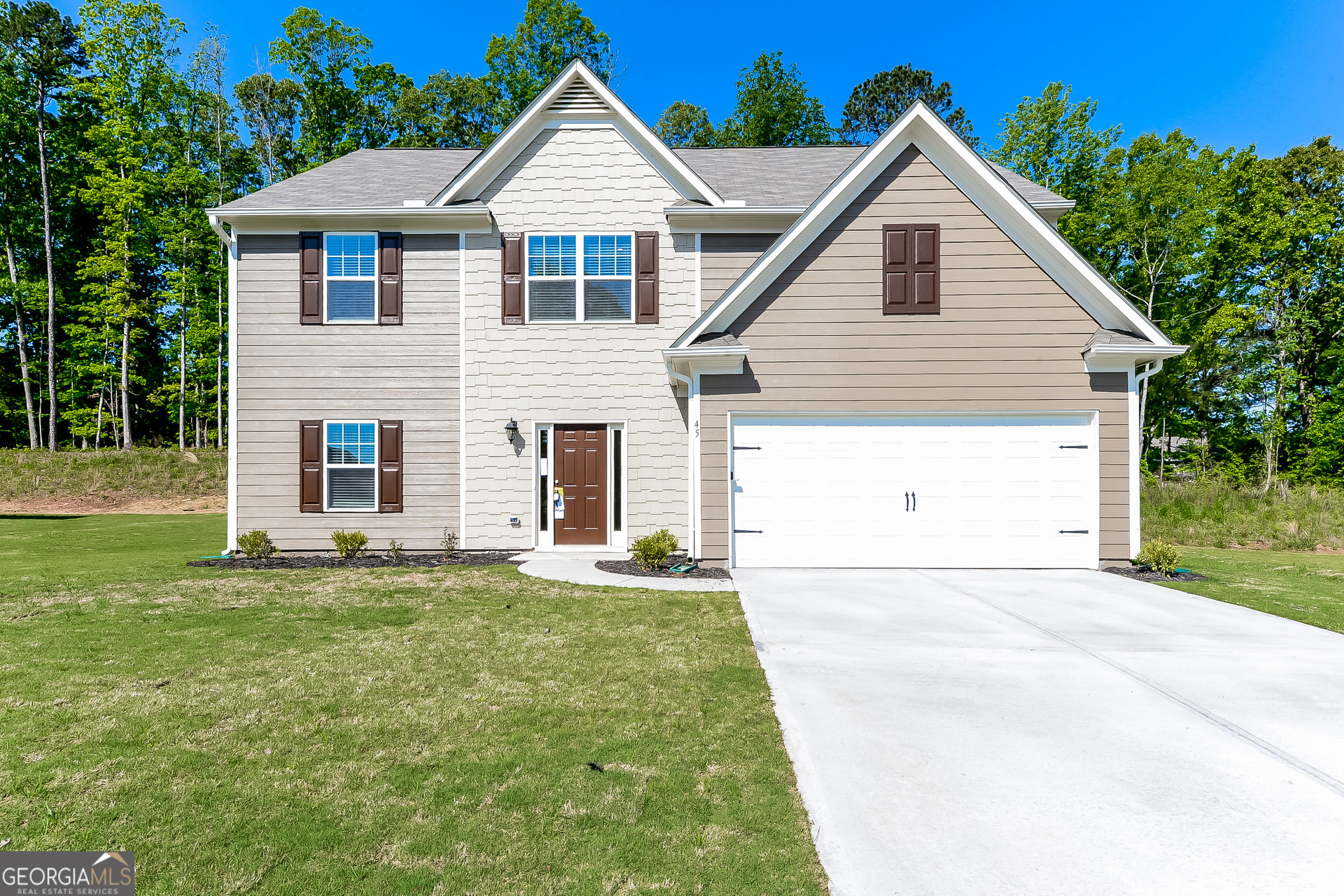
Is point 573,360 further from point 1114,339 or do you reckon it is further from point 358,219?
point 1114,339

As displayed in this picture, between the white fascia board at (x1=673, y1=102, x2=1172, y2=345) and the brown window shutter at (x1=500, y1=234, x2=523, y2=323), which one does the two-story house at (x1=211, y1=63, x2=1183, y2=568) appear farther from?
the white fascia board at (x1=673, y1=102, x2=1172, y2=345)

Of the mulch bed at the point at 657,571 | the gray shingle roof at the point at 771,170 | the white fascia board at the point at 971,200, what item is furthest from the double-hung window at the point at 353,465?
the gray shingle roof at the point at 771,170

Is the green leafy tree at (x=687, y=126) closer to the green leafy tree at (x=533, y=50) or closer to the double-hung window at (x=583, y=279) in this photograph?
the green leafy tree at (x=533, y=50)

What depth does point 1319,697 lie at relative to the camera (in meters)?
4.34

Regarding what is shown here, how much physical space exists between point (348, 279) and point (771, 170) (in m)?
8.38

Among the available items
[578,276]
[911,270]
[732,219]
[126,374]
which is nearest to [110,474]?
[126,374]

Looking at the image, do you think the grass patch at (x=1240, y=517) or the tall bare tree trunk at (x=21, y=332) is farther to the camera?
the tall bare tree trunk at (x=21, y=332)

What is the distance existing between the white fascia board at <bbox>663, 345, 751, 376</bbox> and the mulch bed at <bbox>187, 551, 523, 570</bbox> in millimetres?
4181

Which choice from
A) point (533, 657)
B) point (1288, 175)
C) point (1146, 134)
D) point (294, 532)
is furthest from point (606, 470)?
point (1288, 175)

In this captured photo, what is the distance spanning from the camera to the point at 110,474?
A: 22.6 meters

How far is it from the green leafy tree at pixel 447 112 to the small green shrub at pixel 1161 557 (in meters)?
27.6

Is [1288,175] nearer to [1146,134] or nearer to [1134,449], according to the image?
[1146,134]

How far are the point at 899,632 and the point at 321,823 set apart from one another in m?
4.73

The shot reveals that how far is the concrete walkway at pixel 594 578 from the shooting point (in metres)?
8.08
